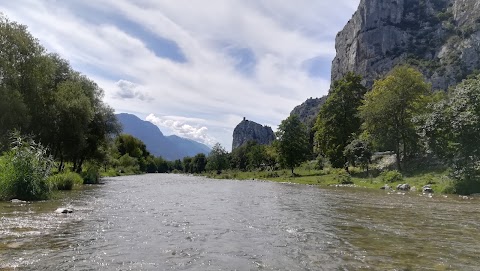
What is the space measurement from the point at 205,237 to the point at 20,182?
15.9 metres

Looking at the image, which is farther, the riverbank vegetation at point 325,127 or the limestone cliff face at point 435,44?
the limestone cliff face at point 435,44

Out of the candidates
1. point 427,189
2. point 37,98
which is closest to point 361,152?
point 427,189

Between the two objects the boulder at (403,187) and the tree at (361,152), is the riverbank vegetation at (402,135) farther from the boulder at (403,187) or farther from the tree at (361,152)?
the boulder at (403,187)

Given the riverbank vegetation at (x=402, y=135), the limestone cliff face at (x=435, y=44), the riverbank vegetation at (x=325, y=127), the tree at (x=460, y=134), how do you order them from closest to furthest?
the riverbank vegetation at (x=325, y=127) < the tree at (x=460, y=134) < the riverbank vegetation at (x=402, y=135) < the limestone cliff face at (x=435, y=44)

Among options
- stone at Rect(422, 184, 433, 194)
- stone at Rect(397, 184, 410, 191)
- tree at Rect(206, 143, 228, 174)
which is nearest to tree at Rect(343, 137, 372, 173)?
stone at Rect(397, 184, 410, 191)

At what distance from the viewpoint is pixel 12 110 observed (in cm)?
3297

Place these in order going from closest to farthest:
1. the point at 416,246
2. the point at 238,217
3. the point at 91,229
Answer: the point at 416,246 < the point at 91,229 < the point at 238,217

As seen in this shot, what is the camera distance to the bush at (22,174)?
22141 millimetres

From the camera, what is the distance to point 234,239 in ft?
42.8

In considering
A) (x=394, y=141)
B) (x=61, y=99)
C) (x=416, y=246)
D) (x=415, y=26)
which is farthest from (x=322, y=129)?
(x=415, y=26)

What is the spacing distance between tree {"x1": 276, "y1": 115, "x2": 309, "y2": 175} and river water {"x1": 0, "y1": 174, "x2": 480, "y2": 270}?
5349cm

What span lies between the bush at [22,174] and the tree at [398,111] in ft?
141

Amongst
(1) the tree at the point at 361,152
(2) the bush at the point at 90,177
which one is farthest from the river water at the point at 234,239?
(1) the tree at the point at 361,152

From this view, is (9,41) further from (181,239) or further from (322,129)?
(322,129)
